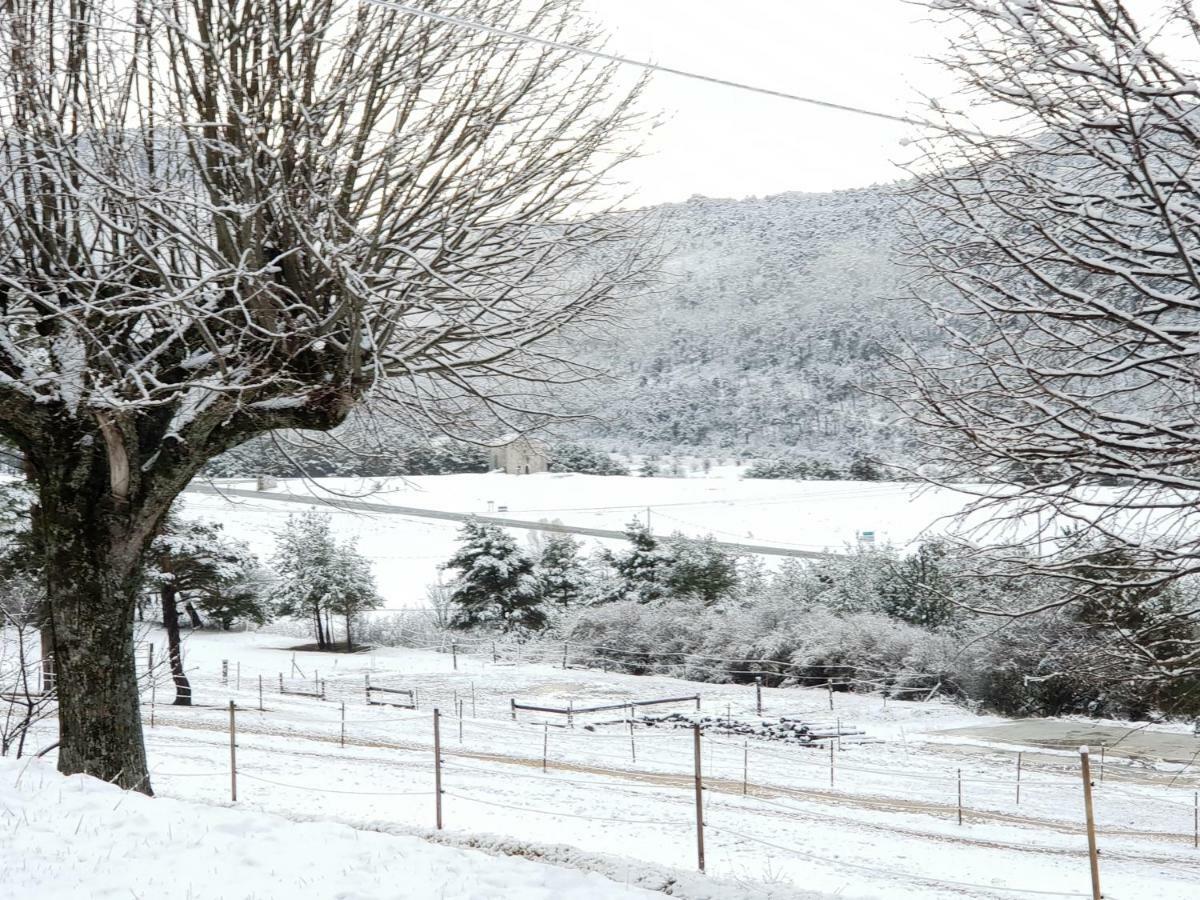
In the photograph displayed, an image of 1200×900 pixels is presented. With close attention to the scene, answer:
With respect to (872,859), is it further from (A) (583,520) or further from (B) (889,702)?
(A) (583,520)

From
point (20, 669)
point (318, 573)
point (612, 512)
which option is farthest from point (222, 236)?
point (612, 512)

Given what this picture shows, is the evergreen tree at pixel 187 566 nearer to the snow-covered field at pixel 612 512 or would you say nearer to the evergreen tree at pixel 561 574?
the snow-covered field at pixel 612 512

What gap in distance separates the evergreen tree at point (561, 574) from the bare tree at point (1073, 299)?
30129 mm

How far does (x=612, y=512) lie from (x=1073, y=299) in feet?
132

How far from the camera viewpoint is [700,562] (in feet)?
104

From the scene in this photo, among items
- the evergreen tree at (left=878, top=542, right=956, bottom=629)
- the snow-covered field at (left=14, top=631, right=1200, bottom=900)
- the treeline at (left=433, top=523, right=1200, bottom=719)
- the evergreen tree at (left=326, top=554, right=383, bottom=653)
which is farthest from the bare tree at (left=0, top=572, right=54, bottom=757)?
the evergreen tree at (left=878, top=542, right=956, bottom=629)

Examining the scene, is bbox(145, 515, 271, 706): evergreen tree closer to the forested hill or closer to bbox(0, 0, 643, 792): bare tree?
the forested hill

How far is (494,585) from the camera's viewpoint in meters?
34.5

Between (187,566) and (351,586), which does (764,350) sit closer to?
(351,586)

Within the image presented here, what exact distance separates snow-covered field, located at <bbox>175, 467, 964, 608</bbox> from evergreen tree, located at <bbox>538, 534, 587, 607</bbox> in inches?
113

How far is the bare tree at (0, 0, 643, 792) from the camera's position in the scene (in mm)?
5559

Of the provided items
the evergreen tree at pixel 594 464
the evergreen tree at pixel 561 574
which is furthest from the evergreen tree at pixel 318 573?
the evergreen tree at pixel 594 464

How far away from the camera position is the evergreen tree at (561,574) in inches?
1388

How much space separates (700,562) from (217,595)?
1411 cm
